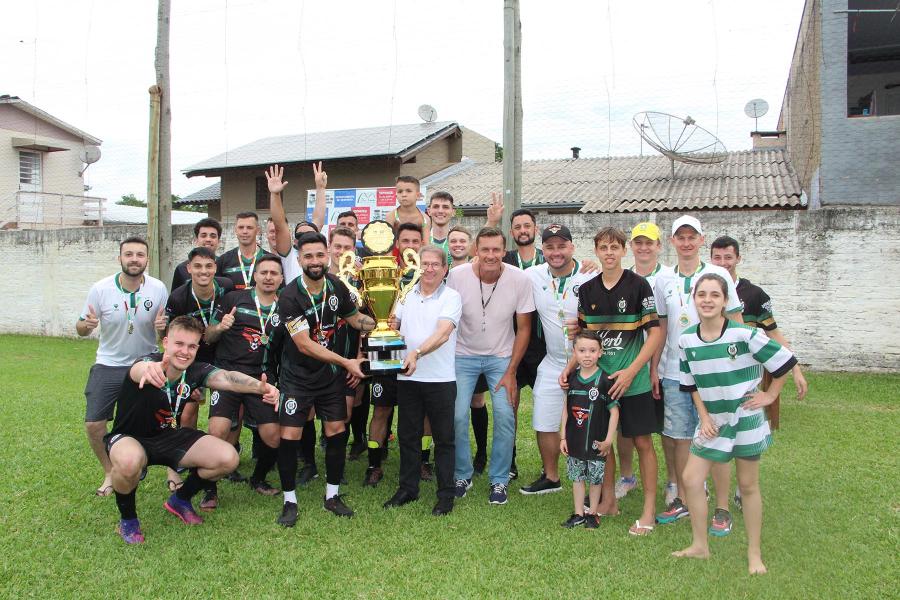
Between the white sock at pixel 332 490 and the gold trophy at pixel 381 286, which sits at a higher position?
the gold trophy at pixel 381 286

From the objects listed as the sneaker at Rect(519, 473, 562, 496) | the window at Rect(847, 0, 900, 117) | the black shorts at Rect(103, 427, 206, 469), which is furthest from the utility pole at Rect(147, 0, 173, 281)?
the window at Rect(847, 0, 900, 117)

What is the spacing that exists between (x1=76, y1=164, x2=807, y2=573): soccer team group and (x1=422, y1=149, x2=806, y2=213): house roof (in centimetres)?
815

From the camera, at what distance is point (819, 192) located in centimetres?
1036

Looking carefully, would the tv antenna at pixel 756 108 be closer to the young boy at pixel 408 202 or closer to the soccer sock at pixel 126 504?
the young boy at pixel 408 202

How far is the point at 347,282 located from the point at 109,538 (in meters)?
2.17

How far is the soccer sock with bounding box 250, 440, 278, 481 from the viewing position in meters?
4.99

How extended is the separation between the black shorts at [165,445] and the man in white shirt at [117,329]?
0.75 meters

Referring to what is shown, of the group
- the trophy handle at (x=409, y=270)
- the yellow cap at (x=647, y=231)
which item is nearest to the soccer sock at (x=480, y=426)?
the trophy handle at (x=409, y=270)

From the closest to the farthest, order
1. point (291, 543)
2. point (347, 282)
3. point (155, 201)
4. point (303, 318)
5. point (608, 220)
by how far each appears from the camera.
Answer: point (291, 543)
point (303, 318)
point (347, 282)
point (155, 201)
point (608, 220)

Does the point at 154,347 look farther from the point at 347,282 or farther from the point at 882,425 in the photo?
the point at 882,425

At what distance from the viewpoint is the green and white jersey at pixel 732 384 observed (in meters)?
3.71

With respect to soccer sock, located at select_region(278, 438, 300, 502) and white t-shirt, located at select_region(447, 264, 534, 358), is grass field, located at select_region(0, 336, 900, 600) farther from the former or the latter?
white t-shirt, located at select_region(447, 264, 534, 358)

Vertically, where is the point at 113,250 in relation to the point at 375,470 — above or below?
above

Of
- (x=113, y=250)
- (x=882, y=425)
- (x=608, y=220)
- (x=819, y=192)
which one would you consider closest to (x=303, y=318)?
(x=882, y=425)
